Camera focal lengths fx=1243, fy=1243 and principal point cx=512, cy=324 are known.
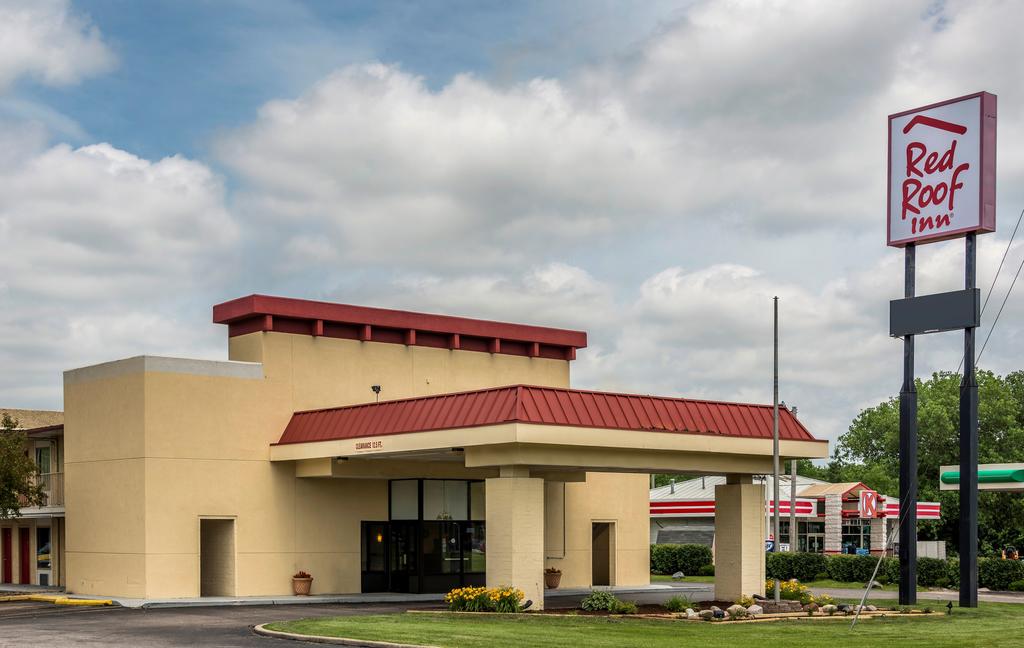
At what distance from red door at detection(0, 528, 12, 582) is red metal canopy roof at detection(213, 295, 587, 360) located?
12.8 m

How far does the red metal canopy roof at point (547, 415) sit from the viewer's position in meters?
29.3

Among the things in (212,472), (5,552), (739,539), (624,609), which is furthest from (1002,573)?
(5,552)

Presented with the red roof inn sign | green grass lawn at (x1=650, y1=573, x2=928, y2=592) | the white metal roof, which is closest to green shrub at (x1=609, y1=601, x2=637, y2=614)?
the red roof inn sign

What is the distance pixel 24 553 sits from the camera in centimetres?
4297

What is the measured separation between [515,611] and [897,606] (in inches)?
430

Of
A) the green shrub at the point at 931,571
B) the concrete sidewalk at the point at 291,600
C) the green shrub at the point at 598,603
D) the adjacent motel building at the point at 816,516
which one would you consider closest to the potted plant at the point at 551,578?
the concrete sidewalk at the point at 291,600

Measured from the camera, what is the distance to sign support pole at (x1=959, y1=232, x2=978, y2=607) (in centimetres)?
3256

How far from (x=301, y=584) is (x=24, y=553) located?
12523mm

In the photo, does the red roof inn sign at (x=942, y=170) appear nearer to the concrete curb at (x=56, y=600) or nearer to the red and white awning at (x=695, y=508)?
the concrete curb at (x=56, y=600)

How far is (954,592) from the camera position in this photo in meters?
44.8

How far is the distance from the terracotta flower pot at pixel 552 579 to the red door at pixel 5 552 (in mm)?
18914

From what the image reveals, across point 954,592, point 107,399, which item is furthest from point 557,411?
point 954,592

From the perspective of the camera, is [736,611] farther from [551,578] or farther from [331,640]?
[551,578]

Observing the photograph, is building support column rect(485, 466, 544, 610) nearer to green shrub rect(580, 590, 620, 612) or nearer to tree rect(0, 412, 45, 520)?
green shrub rect(580, 590, 620, 612)
